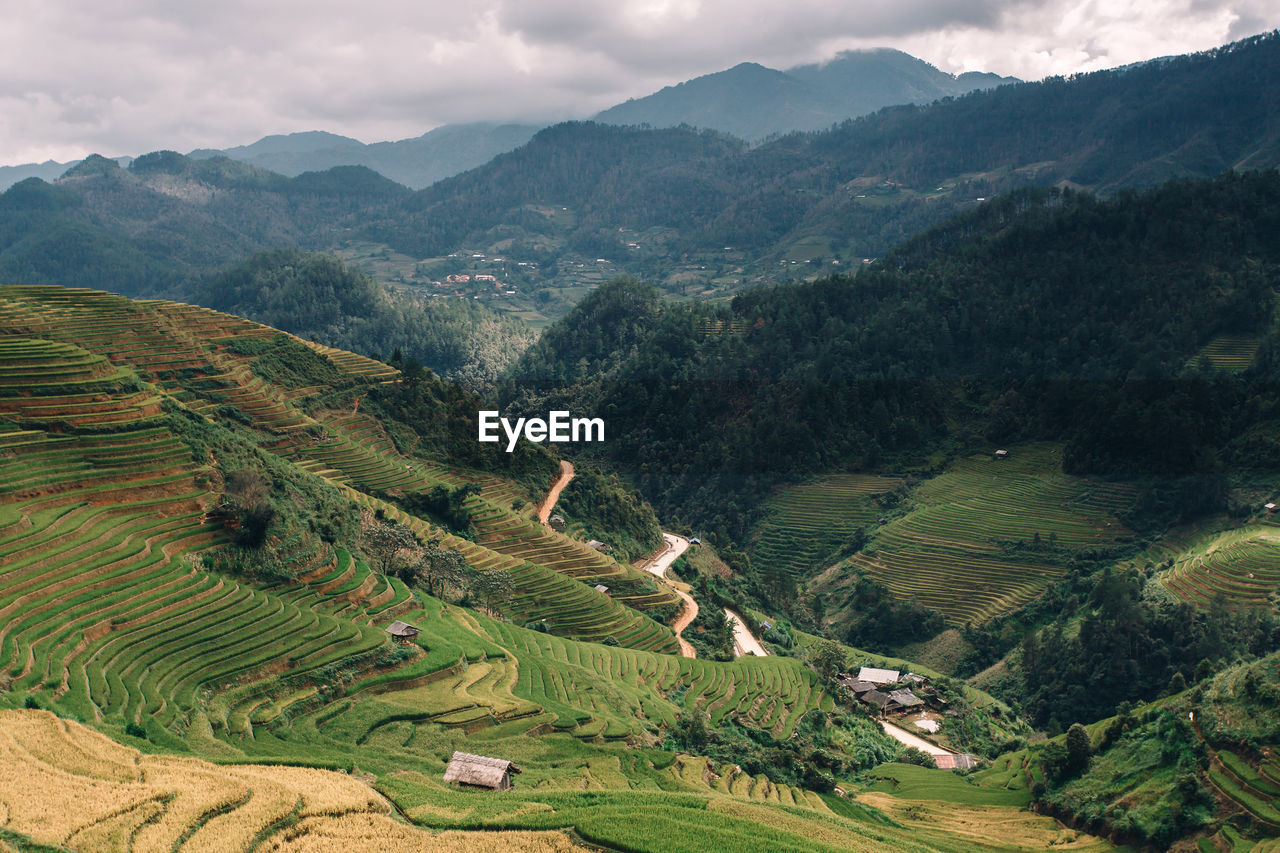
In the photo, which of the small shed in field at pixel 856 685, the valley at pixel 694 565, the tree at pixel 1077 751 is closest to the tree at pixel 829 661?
the valley at pixel 694 565

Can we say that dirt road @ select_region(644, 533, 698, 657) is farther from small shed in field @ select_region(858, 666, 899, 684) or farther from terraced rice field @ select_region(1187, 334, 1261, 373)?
terraced rice field @ select_region(1187, 334, 1261, 373)

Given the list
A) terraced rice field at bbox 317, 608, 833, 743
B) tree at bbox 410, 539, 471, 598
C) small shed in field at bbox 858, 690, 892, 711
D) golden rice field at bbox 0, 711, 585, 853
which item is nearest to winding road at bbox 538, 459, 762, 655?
terraced rice field at bbox 317, 608, 833, 743

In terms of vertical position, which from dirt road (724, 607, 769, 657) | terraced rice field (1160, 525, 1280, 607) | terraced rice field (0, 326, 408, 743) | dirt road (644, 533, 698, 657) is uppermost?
terraced rice field (0, 326, 408, 743)

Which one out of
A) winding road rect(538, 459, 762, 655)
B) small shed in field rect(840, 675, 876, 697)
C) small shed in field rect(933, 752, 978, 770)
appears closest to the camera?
small shed in field rect(933, 752, 978, 770)

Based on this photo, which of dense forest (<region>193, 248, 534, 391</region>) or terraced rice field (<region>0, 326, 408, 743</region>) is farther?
dense forest (<region>193, 248, 534, 391</region>)

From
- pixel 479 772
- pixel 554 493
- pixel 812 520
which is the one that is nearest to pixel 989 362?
pixel 812 520

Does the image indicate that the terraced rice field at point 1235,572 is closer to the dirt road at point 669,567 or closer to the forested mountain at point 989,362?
the forested mountain at point 989,362

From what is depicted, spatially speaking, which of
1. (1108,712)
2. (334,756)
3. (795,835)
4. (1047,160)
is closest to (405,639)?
(334,756)
